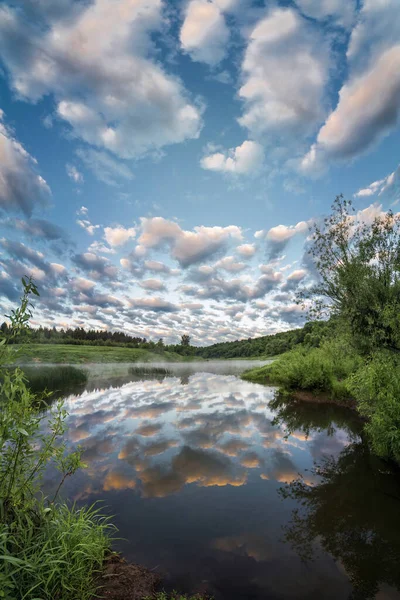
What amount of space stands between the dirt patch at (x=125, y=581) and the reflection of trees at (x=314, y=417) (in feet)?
39.1

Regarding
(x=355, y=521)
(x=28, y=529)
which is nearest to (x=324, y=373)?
(x=355, y=521)

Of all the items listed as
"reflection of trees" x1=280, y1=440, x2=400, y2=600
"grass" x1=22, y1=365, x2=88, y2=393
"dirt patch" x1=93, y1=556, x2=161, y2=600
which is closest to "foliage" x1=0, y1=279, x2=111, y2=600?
A: "dirt patch" x1=93, y1=556, x2=161, y2=600

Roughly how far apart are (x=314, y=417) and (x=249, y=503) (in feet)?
41.3

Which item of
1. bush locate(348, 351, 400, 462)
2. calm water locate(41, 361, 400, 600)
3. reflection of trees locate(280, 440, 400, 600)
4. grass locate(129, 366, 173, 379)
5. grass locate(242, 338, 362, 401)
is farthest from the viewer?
grass locate(129, 366, 173, 379)

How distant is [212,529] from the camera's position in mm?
6590

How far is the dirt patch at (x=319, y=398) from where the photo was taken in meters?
22.3

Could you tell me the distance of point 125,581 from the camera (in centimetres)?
462

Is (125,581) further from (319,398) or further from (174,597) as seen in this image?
(319,398)

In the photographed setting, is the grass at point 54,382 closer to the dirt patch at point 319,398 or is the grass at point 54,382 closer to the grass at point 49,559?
the grass at point 49,559

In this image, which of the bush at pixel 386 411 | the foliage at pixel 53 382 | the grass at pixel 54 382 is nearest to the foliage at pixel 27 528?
the bush at pixel 386 411

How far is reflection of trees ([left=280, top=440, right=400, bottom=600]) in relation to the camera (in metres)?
5.42

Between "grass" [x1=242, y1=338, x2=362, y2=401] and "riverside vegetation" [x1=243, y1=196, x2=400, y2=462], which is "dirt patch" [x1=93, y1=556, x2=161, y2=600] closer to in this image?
"riverside vegetation" [x1=243, y1=196, x2=400, y2=462]

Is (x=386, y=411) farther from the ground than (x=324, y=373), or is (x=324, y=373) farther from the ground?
(x=324, y=373)

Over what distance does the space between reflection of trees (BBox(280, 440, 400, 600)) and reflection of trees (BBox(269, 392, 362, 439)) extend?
17.1 ft
